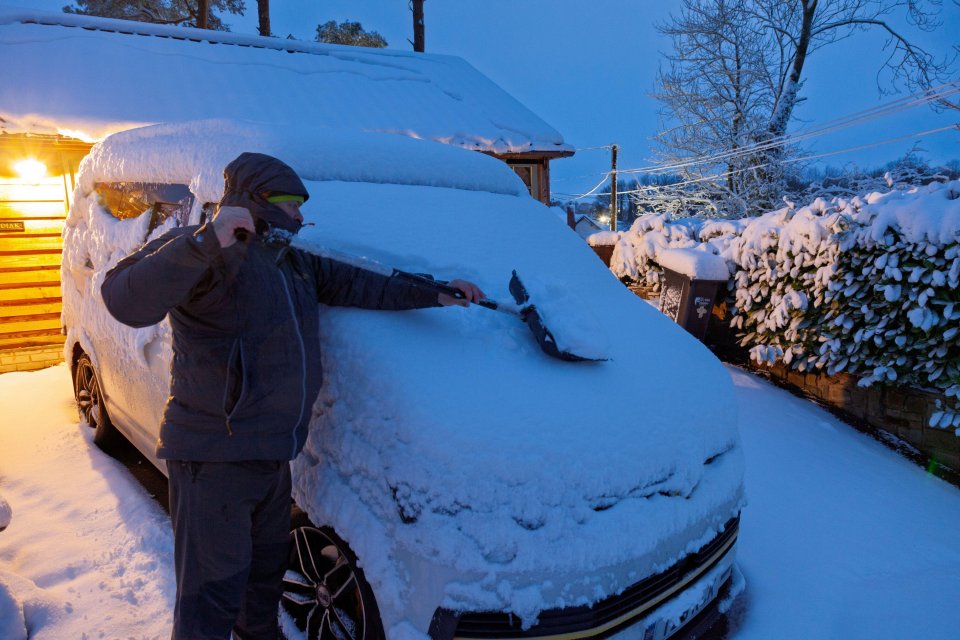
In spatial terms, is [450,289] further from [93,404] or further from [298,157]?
[93,404]

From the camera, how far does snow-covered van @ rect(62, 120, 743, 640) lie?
1536 mm

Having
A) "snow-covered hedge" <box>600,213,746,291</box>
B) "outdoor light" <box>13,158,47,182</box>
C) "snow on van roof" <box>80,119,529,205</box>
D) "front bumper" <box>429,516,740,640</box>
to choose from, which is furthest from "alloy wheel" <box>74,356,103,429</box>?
"snow-covered hedge" <box>600,213,746,291</box>

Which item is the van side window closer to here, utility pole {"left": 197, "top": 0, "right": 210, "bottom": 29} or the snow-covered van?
the snow-covered van

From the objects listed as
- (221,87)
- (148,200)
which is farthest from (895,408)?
(221,87)

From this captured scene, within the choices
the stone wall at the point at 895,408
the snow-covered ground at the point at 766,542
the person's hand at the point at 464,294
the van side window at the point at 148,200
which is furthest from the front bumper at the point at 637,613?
the stone wall at the point at 895,408

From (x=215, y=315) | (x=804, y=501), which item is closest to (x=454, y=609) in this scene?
(x=215, y=315)

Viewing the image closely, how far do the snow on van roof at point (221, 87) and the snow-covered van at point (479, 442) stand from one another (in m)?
5.98

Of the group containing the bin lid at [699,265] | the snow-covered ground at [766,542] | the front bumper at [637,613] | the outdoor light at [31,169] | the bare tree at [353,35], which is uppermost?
the bare tree at [353,35]

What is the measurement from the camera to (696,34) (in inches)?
646

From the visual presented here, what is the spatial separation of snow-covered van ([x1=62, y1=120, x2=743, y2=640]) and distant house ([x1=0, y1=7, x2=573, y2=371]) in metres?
5.98

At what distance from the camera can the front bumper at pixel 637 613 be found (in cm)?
152

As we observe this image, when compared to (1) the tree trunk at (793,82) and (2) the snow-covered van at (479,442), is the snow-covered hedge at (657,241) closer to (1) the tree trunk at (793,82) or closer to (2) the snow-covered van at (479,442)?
(2) the snow-covered van at (479,442)

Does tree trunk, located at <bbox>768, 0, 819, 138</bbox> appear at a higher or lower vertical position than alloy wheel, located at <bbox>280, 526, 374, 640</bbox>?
higher

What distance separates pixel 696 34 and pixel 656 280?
13.0m
